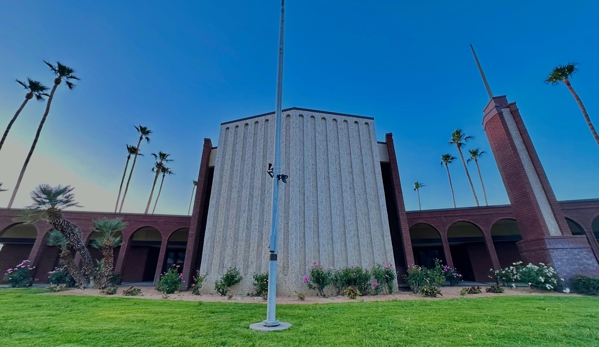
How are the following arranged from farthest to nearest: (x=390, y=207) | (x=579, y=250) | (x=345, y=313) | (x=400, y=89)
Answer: (x=400, y=89)
(x=390, y=207)
(x=579, y=250)
(x=345, y=313)

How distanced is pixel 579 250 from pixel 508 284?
13.3 ft

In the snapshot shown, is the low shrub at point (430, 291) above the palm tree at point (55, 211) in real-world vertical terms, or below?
below

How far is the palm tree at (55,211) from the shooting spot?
45.9 feet

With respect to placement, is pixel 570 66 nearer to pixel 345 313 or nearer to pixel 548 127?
pixel 548 127

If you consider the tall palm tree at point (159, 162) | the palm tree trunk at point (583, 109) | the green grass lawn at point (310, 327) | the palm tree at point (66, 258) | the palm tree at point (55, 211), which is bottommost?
the green grass lawn at point (310, 327)

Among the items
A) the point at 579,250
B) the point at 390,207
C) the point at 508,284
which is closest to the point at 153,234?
the point at 390,207

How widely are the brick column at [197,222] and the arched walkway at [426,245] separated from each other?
18695mm

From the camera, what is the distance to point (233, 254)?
15.0 meters

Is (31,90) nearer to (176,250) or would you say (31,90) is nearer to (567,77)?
(176,250)

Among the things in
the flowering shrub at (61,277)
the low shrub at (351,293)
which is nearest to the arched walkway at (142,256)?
the flowering shrub at (61,277)

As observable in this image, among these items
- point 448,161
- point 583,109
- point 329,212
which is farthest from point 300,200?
point 448,161

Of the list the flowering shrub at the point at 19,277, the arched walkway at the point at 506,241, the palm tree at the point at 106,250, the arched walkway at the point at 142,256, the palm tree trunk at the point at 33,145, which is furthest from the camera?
the palm tree trunk at the point at 33,145

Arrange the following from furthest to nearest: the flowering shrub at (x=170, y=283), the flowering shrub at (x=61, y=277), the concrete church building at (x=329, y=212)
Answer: the flowering shrub at (x=61, y=277)
the concrete church building at (x=329, y=212)
the flowering shrub at (x=170, y=283)

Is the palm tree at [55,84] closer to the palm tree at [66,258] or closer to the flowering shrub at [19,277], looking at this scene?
the flowering shrub at [19,277]
